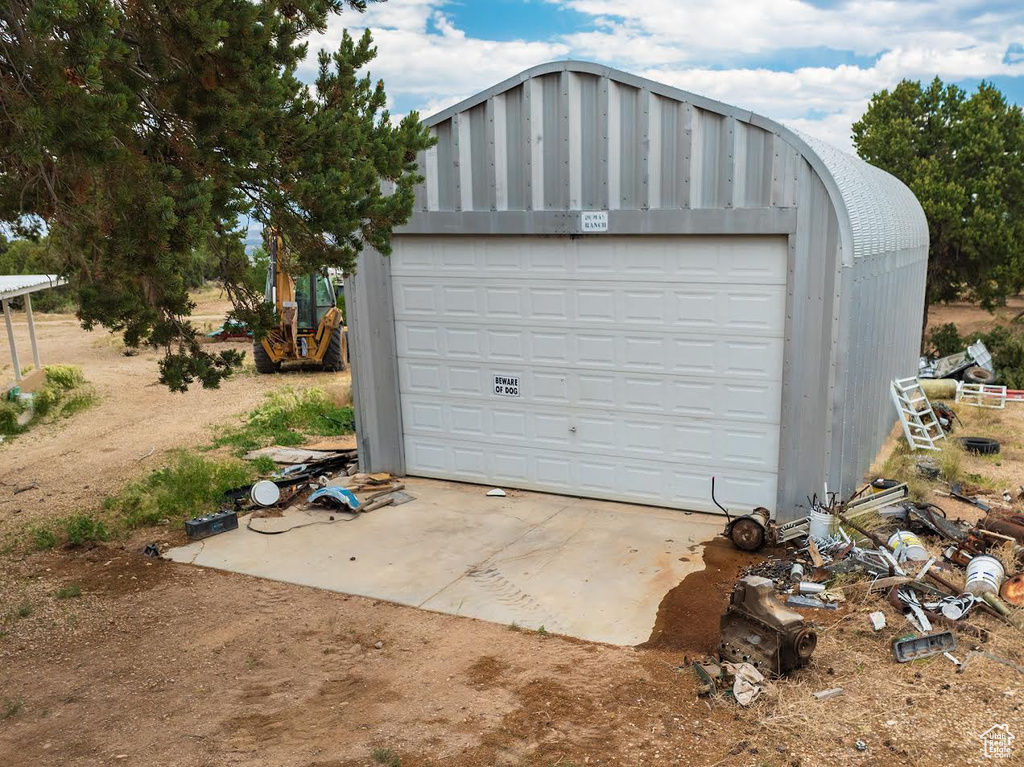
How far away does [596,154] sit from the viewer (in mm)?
8164

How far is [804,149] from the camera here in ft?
23.8

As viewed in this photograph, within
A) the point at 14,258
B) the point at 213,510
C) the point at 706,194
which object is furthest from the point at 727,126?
the point at 14,258

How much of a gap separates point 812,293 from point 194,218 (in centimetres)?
530

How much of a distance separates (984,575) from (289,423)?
393 inches

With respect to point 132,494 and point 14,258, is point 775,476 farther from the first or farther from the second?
point 14,258

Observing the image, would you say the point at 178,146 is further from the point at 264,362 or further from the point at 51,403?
the point at 264,362

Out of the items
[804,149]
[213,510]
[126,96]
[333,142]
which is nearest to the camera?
[126,96]

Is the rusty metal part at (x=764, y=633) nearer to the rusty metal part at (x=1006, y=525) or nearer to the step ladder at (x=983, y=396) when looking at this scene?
the rusty metal part at (x=1006, y=525)

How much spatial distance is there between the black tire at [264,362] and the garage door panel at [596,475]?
997 centimetres

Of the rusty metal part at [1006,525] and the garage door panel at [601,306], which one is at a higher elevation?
the garage door panel at [601,306]

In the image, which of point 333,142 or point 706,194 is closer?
point 333,142

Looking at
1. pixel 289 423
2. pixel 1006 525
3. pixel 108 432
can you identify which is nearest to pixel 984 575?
pixel 1006 525

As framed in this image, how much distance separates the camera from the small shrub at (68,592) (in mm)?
6863

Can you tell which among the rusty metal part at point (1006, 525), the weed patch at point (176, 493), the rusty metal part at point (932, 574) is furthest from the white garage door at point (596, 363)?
the weed patch at point (176, 493)
